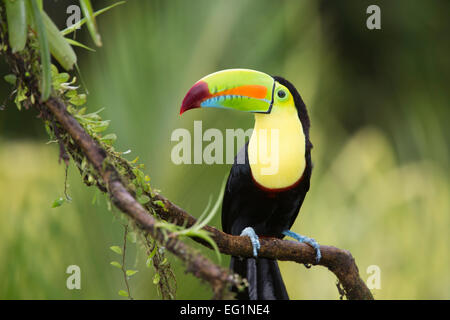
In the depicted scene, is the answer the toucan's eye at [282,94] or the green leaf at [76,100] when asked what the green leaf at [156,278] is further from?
the toucan's eye at [282,94]

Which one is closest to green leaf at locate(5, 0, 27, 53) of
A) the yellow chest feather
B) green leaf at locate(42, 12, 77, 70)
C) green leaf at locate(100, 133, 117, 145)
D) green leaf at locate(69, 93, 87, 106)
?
green leaf at locate(42, 12, 77, 70)

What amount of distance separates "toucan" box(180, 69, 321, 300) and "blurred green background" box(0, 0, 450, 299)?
0.47 ft

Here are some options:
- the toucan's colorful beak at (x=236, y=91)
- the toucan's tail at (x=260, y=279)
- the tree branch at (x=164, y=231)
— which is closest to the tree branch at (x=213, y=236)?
the tree branch at (x=164, y=231)

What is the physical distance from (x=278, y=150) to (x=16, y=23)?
1.11 metres

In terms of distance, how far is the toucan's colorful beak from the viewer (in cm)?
202

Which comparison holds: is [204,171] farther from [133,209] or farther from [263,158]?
[133,209]

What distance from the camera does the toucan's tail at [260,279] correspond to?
6.92 feet

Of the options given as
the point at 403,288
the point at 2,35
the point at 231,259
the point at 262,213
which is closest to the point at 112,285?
the point at 231,259

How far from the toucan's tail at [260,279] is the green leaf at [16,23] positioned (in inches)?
49.3

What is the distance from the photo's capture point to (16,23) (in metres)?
1.25

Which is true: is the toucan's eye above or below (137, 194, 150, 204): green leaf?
above

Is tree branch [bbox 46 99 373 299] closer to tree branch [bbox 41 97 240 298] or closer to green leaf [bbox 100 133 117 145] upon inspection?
tree branch [bbox 41 97 240 298]

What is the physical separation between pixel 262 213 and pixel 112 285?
68 centimetres

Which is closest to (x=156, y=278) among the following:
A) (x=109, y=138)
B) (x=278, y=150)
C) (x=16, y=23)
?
(x=109, y=138)
